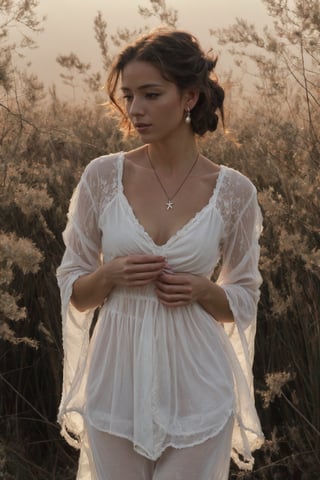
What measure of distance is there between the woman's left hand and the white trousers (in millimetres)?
362

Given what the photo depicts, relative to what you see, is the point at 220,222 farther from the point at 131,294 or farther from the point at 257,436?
the point at 257,436

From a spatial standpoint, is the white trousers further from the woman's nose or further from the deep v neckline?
the woman's nose

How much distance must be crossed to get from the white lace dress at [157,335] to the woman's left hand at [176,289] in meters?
0.06

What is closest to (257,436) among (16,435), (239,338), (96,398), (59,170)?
(239,338)

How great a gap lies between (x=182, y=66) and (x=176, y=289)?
662mm

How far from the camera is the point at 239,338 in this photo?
9.36 feet

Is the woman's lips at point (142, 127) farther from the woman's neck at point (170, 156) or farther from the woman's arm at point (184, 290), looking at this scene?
the woman's arm at point (184, 290)

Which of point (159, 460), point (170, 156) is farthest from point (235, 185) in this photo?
point (159, 460)

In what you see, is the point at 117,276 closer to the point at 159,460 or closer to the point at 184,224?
the point at 184,224

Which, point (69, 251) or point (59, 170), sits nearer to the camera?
point (69, 251)

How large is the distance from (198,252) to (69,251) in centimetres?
41

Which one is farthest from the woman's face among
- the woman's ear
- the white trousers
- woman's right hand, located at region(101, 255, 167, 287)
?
the white trousers

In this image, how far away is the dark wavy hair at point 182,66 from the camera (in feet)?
8.50

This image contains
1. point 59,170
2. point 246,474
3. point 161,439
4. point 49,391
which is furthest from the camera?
point 59,170
